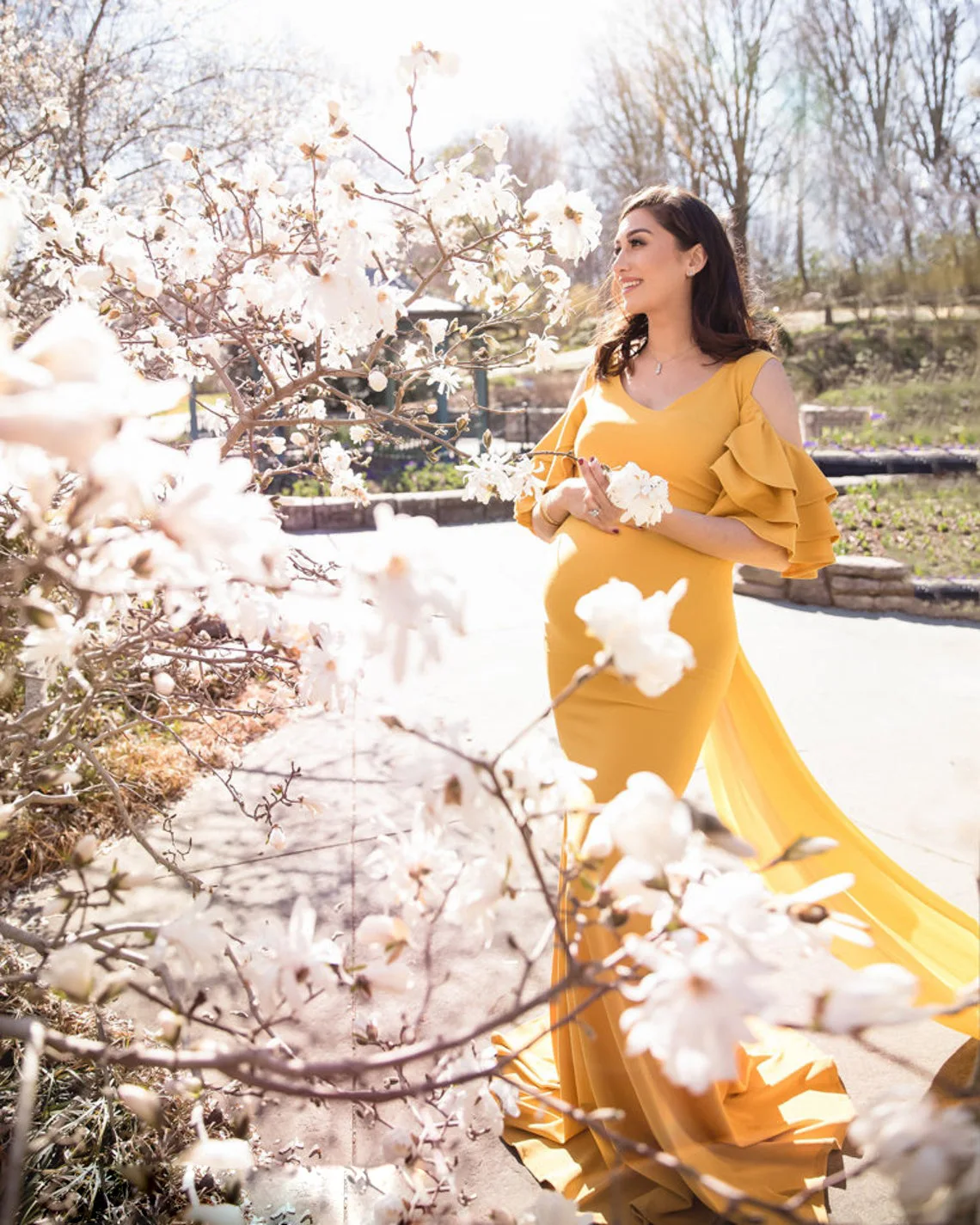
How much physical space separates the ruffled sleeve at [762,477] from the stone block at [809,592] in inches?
154

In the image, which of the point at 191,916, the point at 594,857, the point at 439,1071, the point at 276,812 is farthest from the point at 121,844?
the point at 594,857

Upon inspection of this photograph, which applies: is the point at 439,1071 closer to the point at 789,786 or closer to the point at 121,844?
the point at 789,786

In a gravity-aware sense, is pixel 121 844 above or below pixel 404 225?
below

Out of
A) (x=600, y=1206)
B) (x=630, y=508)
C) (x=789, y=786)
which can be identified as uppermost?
(x=630, y=508)

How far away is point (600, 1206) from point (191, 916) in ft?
4.24

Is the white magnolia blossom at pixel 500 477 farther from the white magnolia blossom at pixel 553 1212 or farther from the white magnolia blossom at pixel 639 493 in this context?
the white magnolia blossom at pixel 553 1212

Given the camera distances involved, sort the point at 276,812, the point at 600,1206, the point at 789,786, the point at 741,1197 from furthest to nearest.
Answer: the point at 276,812 < the point at 789,786 < the point at 600,1206 < the point at 741,1197

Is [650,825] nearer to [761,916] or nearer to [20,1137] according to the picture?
[761,916]

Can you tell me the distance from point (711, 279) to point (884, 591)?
4028mm

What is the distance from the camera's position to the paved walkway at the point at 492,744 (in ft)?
5.87

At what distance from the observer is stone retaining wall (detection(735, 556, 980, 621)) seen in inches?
215

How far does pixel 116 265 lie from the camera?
188 centimetres

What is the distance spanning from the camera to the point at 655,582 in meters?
1.95

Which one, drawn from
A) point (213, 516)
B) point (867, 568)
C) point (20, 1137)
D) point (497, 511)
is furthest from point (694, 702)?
point (497, 511)
